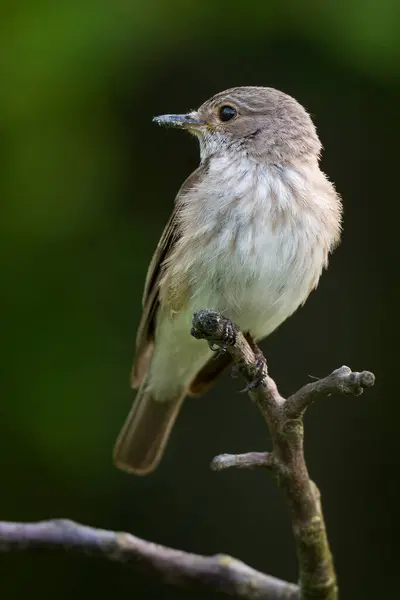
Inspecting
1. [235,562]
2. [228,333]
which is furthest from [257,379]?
→ [235,562]

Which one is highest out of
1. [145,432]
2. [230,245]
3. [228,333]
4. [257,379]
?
[230,245]

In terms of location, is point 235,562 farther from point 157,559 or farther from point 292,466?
point 292,466

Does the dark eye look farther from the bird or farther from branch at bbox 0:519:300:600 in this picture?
branch at bbox 0:519:300:600

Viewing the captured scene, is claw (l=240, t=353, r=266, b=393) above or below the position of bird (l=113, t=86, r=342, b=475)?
below

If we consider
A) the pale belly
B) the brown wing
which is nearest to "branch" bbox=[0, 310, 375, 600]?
the pale belly

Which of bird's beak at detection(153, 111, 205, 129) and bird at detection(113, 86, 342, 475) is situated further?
bird's beak at detection(153, 111, 205, 129)

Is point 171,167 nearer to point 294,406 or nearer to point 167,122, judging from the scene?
point 167,122

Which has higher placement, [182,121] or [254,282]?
[182,121]
